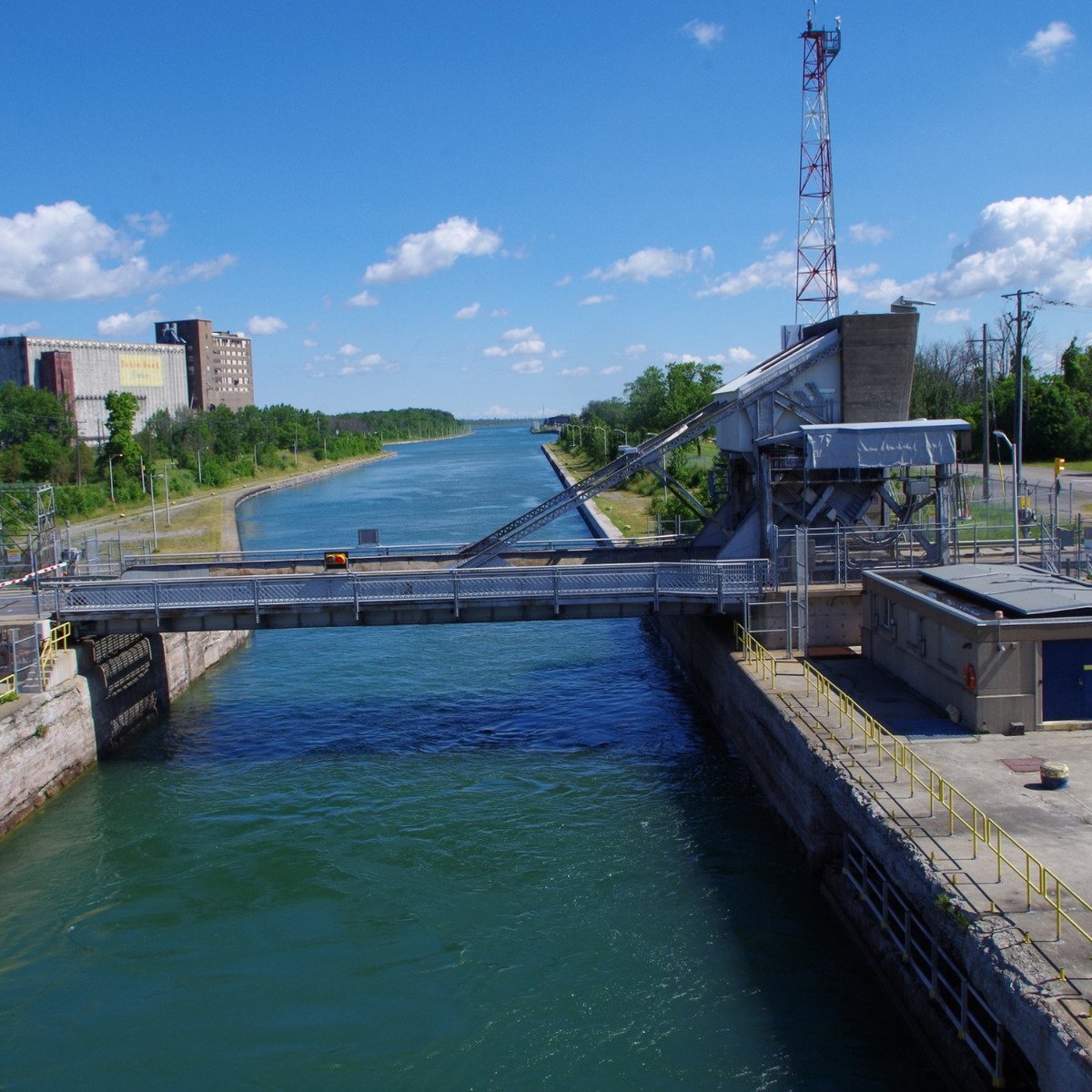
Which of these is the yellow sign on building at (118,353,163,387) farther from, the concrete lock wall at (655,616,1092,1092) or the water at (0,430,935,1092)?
the concrete lock wall at (655,616,1092,1092)

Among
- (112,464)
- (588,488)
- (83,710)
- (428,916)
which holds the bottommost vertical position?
(428,916)

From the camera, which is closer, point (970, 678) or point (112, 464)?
point (970, 678)

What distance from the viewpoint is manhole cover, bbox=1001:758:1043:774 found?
15354 millimetres

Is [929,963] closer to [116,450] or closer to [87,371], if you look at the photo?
[116,450]

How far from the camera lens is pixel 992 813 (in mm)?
13867

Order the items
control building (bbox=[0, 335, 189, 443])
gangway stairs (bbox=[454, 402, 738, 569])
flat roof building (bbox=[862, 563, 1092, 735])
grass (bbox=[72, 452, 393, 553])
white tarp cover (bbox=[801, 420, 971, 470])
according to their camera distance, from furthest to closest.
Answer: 1. control building (bbox=[0, 335, 189, 443])
2. grass (bbox=[72, 452, 393, 553])
3. gangway stairs (bbox=[454, 402, 738, 569])
4. white tarp cover (bbox=[801, 420, 971, 470])
5. flat roof building (bbox=[862, 563, 1092, 735])

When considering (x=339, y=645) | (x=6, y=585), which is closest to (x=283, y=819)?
(x=6, y=585)

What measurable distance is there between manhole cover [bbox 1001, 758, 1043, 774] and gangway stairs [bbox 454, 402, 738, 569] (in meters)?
13.4

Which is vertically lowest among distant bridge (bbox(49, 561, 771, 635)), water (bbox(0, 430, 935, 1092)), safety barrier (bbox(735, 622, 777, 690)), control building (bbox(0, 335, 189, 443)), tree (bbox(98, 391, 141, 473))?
water (bbox(0, 430, 935, 1092))

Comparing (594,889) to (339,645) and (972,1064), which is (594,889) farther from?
(339,645)

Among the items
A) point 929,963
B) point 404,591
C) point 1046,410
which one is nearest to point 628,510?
point 1046,410

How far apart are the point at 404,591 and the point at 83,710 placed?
7.40 metres

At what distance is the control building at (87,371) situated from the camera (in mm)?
135875

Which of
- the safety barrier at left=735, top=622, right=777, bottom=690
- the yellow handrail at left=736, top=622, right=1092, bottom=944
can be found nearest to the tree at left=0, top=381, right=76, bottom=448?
the safety barrier at left=735, top=622, right=777, bottom=690
